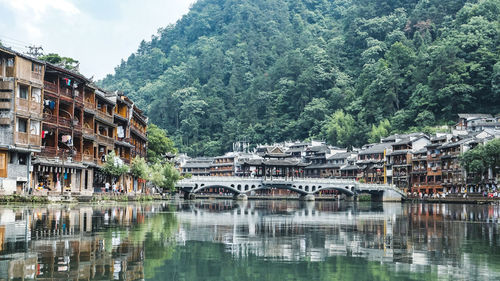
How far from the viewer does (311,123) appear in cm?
17838

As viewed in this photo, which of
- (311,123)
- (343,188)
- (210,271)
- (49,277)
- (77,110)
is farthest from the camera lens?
(311,123)

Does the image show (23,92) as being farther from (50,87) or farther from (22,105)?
(50,87)

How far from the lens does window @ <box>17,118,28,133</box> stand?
47.9 meters

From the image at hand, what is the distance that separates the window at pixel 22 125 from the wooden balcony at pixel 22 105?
88 centimetres

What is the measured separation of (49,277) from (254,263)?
5.72 metres

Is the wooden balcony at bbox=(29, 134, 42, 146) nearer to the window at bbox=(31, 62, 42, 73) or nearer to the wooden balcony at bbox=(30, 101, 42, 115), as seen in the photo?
the wooden balcony at bbox=(30, 101, 42, 115)

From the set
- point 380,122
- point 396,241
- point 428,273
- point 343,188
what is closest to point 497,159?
point 343,188

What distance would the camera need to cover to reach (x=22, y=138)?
157ft

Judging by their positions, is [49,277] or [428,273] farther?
[428,273]

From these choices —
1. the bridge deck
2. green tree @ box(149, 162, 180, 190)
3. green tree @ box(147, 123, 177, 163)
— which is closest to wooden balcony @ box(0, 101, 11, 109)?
green tree @ box(149, 162, 180, 190)

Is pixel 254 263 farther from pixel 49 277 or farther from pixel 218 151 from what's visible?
pixel 218 151

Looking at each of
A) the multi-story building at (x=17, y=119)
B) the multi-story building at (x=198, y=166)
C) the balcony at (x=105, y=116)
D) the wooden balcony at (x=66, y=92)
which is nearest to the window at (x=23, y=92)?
the multi-story building at (x=17, y=119)

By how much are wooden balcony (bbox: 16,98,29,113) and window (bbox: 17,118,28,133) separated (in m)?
0.88

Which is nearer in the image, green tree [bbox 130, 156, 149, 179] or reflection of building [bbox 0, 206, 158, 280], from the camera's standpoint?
reflection of building [bbox 0, 206, 158, 280]
